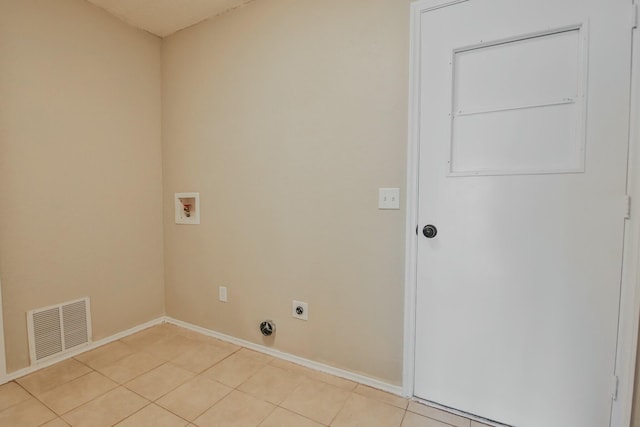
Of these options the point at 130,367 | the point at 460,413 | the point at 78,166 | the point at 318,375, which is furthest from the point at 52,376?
the point at 460,413

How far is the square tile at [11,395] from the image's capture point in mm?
1449

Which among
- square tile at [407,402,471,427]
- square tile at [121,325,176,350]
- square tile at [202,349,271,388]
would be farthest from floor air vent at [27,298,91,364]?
square tile at [407,402,471,427]

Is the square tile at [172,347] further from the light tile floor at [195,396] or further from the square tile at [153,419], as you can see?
the square tile at [153,419]

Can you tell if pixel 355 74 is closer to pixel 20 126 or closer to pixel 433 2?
pixel 433 2

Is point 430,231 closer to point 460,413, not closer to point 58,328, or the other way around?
point 460,413

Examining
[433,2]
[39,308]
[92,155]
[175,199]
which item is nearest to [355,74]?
[433,2]

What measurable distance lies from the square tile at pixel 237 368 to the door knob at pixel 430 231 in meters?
1.31

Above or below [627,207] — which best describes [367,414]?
below

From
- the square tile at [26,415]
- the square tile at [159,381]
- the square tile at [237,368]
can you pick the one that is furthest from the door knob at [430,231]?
the square tile at [26,415]

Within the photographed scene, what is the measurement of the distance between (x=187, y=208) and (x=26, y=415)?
1424 mm

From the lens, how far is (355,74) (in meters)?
1.58

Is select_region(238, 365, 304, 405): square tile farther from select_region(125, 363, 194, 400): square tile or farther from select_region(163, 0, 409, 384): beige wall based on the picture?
select_region(125, 363, 194, 400): square tile

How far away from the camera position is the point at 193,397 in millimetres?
1521

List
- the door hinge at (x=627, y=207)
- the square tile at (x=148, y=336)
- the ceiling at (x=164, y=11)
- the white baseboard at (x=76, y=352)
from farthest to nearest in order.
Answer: the square tile at (x=148, y=336) → the ceiling at (x=164, y=11) → the white baseboard at (x=76, y=352) → the door hinge at (x=627, y=207)
